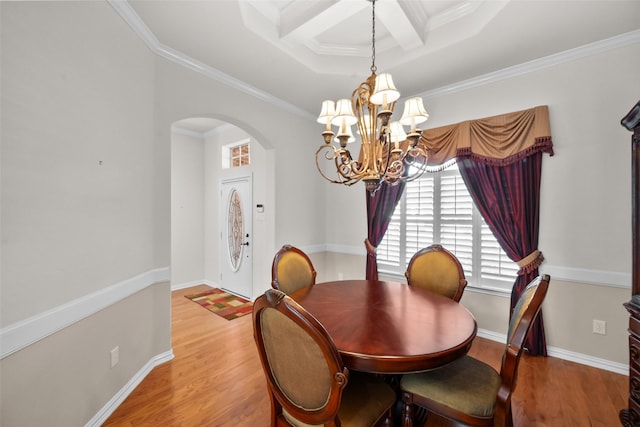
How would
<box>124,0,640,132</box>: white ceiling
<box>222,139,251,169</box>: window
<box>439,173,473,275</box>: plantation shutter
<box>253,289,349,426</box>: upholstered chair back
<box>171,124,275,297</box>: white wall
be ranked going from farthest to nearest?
1. <box>171,124,275,297</box>: white wall
2. <box>222,139,251,169</box>: window
3. <box>439,173,473,275</box>: plantation shutter
4. <box>124,0,640,132</box>: white ceiling
5. <box>253,289,349,426</box>: upholstered chair back

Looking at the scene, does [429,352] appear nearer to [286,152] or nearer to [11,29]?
[11,29]

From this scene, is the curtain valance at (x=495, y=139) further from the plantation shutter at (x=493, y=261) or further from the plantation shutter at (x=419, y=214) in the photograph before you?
the plantation shutter at (x=493, y=261)

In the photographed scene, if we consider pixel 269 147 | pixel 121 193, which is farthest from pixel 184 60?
pixel 121 193

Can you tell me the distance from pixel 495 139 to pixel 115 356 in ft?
12.7

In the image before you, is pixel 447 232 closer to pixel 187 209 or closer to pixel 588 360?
pixel 588 360

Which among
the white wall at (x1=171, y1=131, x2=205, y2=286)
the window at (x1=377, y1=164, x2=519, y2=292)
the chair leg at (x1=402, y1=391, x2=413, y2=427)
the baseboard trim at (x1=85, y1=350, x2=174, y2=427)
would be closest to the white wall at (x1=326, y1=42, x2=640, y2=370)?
the window at (x1=377, y1=164, x2=519, y2=292)

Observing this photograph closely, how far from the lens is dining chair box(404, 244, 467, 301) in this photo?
221 cm

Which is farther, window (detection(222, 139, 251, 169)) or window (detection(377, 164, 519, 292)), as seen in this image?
window (detection(222, 139, 251, 169))

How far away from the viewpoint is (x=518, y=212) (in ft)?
8.66

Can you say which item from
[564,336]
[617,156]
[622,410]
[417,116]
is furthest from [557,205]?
[417,116]

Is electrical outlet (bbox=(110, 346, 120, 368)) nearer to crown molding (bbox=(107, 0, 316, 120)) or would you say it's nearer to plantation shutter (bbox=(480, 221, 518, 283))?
crown molding (bbox=(107, 0, 316, 120))

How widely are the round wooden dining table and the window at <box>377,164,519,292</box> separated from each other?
4.07ft

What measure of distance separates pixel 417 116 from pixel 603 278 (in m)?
2.26

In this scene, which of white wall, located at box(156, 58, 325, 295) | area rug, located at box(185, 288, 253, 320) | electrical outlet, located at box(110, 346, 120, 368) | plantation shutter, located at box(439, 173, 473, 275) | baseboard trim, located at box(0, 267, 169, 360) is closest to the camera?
baseboard trim, located at box(0, 267, 169, 360)
